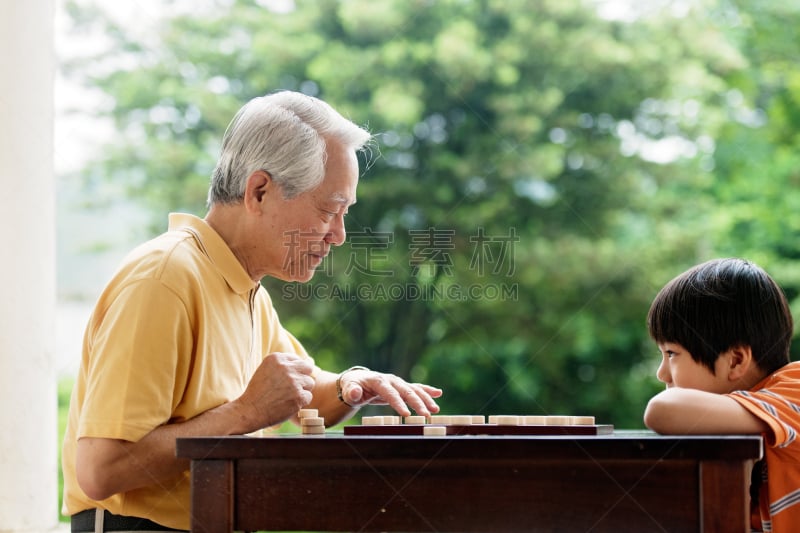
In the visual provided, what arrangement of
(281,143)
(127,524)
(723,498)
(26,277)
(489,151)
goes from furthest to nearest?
(489,151) → (26,277) → (281,143) → (127,524) → (723,498)

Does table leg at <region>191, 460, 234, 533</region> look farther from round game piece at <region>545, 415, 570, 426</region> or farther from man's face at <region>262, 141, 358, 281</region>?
man's face at <region>262, 141, 358, 281</region>

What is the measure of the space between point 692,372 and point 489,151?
4207 millimetres

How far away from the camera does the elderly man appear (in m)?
1.44

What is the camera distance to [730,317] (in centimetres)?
163

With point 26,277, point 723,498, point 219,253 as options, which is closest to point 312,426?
point 219,253

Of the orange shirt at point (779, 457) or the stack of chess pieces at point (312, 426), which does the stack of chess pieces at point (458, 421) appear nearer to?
the stack of chess pieces at point (312, 426)

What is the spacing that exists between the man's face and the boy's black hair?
0.68 m

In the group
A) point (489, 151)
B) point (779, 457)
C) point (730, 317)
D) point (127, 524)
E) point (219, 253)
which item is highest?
point (489, 151)

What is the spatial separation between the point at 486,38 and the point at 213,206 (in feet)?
13.9

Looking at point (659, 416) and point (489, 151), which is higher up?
point (489, 151)

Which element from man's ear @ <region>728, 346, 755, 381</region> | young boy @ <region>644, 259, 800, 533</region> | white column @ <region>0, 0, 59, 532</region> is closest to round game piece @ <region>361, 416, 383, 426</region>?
young boy @ <region>644, 259, 800, 533</region>

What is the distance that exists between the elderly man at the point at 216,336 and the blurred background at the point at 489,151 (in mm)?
3662

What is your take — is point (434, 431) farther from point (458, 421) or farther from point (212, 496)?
point (212, 496)

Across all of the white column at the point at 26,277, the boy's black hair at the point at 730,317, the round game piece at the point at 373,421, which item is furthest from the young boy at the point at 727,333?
the white column at the point at 26,277
